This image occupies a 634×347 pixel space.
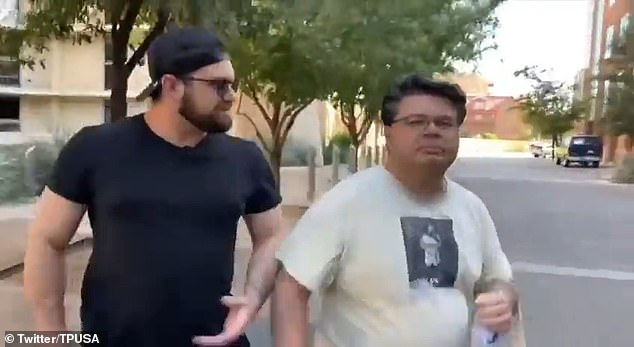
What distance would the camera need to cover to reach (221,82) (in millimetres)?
2469

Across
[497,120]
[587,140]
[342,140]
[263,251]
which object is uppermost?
[263,251]

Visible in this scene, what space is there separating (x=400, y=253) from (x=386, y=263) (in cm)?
4

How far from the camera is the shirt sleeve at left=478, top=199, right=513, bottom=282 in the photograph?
2.41m

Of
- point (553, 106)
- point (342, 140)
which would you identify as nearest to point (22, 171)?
point (342, 140)

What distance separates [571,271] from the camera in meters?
11.1

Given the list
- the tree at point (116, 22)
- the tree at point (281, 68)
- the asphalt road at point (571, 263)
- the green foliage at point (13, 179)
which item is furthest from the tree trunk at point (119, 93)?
the green foliage at point (13, 179)

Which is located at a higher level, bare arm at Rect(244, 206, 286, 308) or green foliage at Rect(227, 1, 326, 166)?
green foliage at Rect(227, 1, 326, 166)

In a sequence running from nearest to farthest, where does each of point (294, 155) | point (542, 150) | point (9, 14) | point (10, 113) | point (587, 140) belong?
point (9, 14) → point (10, 113) → point (294, 155) → point (587, 140) → point (542, 150)

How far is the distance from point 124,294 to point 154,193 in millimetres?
274

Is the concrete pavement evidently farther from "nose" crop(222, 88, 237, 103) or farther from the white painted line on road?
"nose" crop(222, 88, 237, 103)

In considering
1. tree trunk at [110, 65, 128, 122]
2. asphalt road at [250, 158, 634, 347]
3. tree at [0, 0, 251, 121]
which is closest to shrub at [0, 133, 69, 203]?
tree at [0, 0, 251, 121]

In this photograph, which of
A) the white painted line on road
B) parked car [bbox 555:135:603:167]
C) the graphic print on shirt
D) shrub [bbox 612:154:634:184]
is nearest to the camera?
the graphic print on shirt

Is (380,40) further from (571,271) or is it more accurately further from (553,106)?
(553,106)

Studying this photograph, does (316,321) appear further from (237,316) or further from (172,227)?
(172,227)
